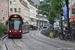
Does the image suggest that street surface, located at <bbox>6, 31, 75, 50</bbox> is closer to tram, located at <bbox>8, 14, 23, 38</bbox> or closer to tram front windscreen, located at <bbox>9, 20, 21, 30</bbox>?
tram, located at <bbox>8, 14, 23, 38</bbox>

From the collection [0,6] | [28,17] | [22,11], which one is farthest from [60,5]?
[28,17]

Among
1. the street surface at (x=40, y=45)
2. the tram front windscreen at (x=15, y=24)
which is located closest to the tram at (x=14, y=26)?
the tram front windscreen at (x=15, y=24)

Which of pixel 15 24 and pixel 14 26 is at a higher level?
pixel 15 24

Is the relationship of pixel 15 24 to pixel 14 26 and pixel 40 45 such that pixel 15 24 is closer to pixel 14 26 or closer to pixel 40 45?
pixel 14 26

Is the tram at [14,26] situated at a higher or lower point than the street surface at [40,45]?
higher

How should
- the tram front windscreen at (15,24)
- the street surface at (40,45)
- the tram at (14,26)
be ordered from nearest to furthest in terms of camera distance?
1. the street surface at (40,45)
2. the tram at (14,26)
3. the tram front windscreen at (15,24)

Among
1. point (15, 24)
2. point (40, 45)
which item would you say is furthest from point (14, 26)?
point (40, 45)

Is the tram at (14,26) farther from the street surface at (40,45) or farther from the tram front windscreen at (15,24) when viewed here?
the street surface at (40,45)

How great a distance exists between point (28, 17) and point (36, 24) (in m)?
14.1

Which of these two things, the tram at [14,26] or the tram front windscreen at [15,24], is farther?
the tram front windscreen at [15,24]

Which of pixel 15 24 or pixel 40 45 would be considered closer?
pixel 40 45

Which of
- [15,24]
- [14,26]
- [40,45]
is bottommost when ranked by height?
[40,45]

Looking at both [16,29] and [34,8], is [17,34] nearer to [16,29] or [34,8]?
[16,29]

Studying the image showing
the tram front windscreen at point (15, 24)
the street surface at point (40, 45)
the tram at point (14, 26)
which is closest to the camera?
the street surface at point (40, 45)
